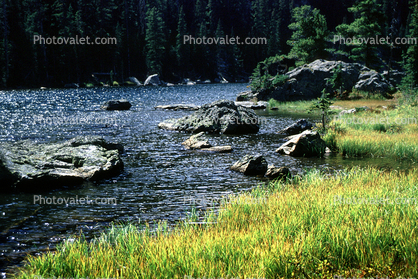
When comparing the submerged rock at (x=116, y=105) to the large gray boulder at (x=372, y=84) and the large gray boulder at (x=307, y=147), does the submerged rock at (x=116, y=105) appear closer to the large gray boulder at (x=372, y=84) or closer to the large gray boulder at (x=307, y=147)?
the large gray boulder at (x=307, y=147)

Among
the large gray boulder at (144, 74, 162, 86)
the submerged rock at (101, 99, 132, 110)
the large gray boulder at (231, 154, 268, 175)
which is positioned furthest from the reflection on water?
the large gray boulder at (144, 74, 162, 86)

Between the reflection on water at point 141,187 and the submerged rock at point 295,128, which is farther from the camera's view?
the submerged rock at point 295,128

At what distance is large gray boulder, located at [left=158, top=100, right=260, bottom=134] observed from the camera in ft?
80.1

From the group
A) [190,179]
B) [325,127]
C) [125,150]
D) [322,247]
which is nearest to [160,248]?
[322,247]

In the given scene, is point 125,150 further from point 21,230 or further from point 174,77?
point 174,77

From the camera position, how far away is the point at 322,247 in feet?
18.4

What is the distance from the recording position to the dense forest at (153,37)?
189 feet

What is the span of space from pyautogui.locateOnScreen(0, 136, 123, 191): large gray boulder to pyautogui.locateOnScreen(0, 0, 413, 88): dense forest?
156ft

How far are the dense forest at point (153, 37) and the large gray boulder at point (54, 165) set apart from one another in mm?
47645

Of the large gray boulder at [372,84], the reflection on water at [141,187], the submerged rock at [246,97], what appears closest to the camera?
the reflection on water at [141,187]

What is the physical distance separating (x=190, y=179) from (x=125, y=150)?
6.80m

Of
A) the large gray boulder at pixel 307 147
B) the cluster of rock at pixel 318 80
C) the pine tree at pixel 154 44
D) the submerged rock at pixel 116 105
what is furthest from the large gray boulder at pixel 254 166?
the pine tree at pixel 154 44

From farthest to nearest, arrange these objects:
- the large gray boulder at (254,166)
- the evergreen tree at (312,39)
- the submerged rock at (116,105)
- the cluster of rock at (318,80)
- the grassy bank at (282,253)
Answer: the evergreen tree at (312,39) < the cluster of rock at (318,80) < the submerged rock at (116,105) < the large gray boulder at (254,166) < the grassy bank at (282,253)

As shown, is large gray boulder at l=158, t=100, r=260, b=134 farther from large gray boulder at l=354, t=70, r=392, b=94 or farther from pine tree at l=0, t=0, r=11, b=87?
pine tree at l=0, t=0, r=11, b=87
